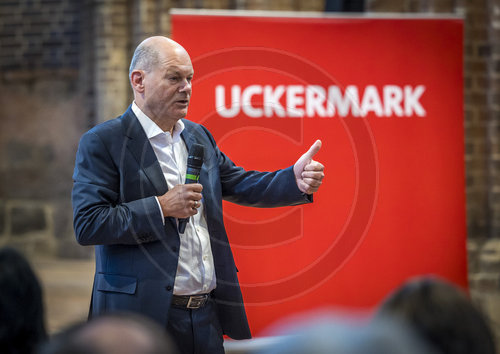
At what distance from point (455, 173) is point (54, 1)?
516cm

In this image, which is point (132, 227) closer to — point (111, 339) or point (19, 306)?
point (19, 306)

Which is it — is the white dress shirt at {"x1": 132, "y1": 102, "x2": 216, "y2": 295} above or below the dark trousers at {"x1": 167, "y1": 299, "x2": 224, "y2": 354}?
above

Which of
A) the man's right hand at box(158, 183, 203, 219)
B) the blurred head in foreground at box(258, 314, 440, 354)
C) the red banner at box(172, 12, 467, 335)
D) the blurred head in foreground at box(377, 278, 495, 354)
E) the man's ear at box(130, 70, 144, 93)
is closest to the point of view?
the blurred head in foreground at box(258, 314, 440, 354)

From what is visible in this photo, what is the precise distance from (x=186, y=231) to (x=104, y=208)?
332mm

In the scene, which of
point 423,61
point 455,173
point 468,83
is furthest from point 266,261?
point 468,83

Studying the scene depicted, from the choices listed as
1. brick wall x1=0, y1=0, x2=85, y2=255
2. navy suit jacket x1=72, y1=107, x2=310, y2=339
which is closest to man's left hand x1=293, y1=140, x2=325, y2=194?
navy suit jacket x1=72, y1=107, x2=310, y2=339

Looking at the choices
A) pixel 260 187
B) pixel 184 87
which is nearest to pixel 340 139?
pixel 260 187

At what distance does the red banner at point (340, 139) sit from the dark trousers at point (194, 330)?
137cm

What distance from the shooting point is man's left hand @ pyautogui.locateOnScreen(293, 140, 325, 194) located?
2.49 m

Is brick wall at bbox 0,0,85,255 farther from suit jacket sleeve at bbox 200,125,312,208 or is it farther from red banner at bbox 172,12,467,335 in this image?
suit jacket sleeve at bbox 200,125,312,208

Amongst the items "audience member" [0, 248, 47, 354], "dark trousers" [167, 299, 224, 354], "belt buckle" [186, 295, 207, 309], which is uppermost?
"audience member" [0, 248, 47, 354]

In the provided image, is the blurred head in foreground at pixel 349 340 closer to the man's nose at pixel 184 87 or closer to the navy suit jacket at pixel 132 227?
the navy suit jacket at pixel 132 227

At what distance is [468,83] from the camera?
531cm

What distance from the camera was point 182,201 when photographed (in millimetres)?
2240
